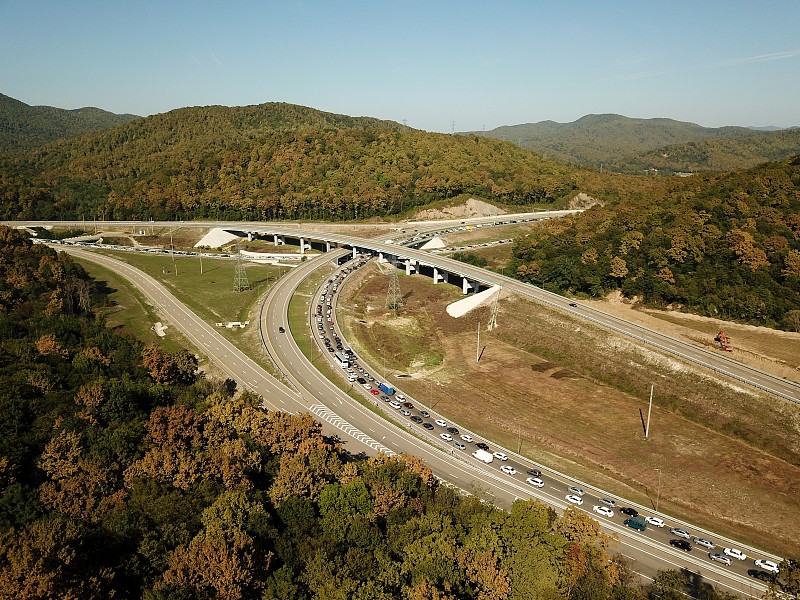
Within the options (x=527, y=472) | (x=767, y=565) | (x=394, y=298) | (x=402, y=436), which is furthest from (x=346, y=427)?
(x=394, y=298)

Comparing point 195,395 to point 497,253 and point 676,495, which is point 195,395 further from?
point 497,253

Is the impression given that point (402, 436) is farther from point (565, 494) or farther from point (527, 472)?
point (565, 494)

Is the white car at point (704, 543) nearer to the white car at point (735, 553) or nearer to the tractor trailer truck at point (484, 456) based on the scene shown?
the white car at point (735, 553)

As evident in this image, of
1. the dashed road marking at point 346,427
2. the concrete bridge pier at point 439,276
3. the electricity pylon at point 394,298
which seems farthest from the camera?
the concrete bridge pier at point 439,276

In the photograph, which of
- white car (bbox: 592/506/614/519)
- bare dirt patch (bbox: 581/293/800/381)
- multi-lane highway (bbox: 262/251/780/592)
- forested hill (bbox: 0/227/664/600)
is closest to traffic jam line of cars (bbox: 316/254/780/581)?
white car (bbox: 592/506/614/519)

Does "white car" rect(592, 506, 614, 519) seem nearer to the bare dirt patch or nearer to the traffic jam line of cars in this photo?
the traffic jam line of cars

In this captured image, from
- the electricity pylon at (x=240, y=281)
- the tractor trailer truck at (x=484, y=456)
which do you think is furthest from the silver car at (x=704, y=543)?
the electricity pylon at (x=240, y=281)
